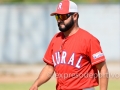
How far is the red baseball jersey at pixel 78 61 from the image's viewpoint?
660 centimetres

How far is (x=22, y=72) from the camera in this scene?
61.4 feet

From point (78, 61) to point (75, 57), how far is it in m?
0.07

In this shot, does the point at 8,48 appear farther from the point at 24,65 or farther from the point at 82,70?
the point at 82,70

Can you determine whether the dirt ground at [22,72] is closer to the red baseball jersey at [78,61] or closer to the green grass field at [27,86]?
the green grass field at [27,86]

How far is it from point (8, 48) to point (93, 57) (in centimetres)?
1413

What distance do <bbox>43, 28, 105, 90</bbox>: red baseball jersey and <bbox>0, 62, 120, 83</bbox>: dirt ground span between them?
9.62m

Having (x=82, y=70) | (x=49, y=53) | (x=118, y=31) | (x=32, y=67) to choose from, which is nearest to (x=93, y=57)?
(x=82, y=70)

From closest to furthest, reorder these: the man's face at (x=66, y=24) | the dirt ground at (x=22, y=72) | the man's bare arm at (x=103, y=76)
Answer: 1. the man's bare arm at (x=103, y=76)
2. the man's face at (x=66, y=24)
3. the dirt ground at (x=22, y=72)

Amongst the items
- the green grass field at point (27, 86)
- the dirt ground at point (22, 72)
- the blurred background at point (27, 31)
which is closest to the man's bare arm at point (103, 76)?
the green grass field at point (27, 86)

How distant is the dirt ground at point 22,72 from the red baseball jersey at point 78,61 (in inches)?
379

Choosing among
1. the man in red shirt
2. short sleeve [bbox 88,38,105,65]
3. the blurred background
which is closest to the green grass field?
the blurred background

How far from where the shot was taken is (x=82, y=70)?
21.8 feet

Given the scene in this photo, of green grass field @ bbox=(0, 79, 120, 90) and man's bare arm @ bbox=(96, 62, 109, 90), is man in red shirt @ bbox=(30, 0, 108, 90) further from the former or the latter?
green grass field @ bbox=(0, 79, 120, 90)

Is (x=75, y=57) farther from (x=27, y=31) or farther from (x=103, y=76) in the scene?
(x=27, y=31)
